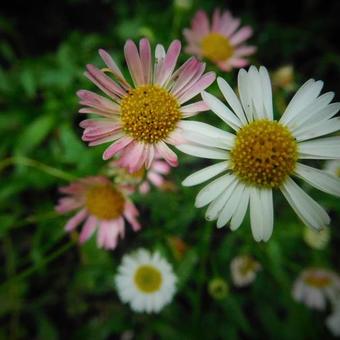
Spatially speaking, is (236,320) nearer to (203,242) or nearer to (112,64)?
(203,242)

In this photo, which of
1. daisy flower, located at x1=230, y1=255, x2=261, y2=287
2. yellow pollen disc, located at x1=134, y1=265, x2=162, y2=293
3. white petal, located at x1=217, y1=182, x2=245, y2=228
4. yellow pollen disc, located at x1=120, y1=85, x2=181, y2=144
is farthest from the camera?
daisy flower, located at x1=230, y1=255, x2=261, y2=287

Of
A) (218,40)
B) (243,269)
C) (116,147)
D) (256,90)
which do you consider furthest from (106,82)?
(243,269)

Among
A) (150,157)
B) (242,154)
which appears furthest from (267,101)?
(150,157)

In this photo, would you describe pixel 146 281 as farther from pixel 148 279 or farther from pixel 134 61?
pixel 134 61

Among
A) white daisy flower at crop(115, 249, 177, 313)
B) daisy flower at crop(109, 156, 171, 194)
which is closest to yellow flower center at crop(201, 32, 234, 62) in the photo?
daisy flower at crop(109, 156, 171, 194)

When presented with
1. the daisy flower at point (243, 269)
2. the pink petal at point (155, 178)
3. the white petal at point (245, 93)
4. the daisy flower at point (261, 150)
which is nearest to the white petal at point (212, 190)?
the daisy flower at point (261, 150)

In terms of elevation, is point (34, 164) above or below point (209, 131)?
above

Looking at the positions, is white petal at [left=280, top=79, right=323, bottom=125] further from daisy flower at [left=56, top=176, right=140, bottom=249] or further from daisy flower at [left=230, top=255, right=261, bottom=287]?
daisy flower at [left=230, top=255, right=261, bottom=287]
